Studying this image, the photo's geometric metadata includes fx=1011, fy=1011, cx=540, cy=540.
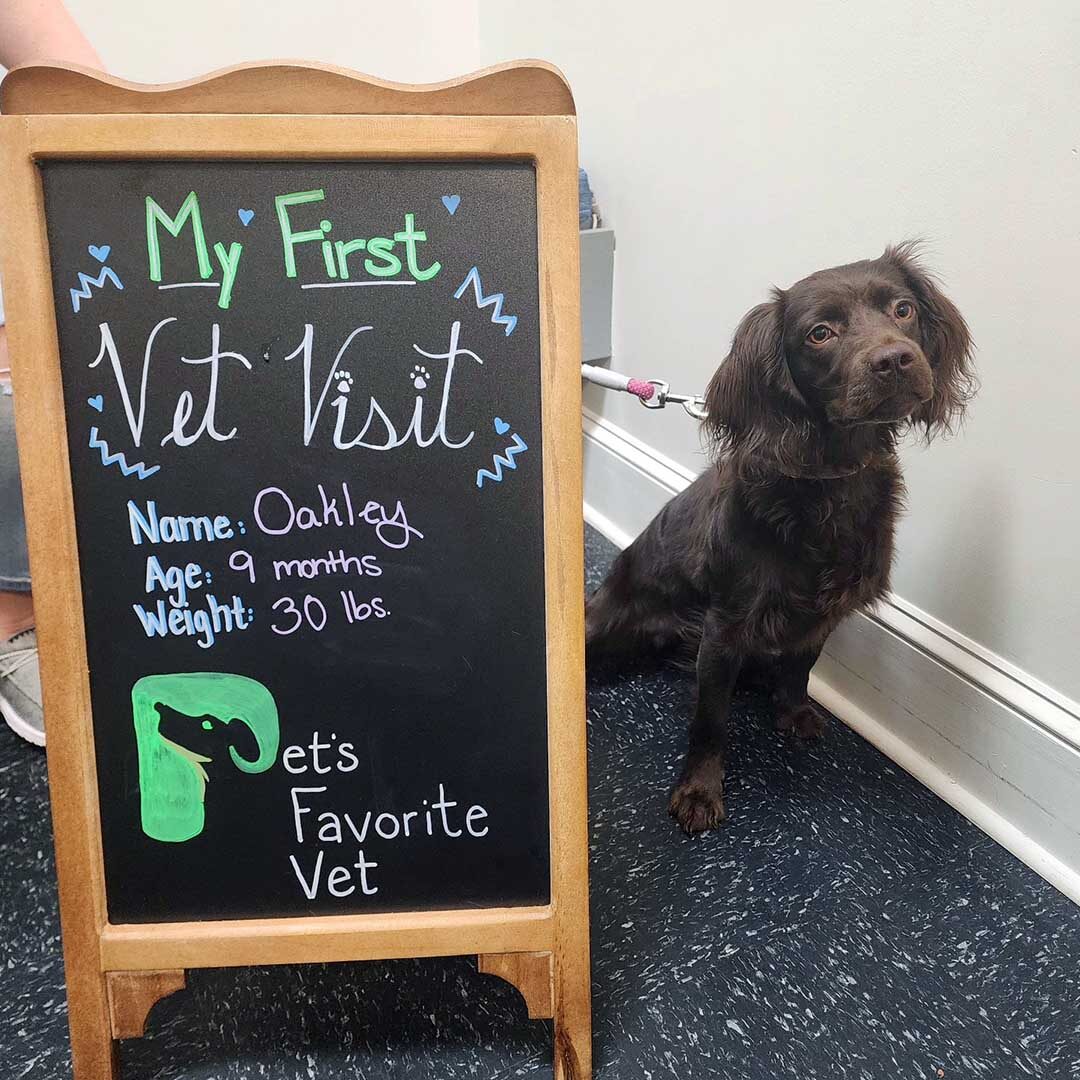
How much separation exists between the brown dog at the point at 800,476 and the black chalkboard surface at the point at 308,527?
422 mm

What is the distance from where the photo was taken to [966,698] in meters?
1.46

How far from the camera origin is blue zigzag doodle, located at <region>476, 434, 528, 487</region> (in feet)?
3.04

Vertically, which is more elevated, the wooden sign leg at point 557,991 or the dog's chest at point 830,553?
the dog's chest at point 830,553

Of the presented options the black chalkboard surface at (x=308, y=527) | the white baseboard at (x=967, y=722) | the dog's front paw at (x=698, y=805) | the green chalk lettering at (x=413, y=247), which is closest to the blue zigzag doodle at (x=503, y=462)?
the black chalkboard surface at (x=308, y=527)

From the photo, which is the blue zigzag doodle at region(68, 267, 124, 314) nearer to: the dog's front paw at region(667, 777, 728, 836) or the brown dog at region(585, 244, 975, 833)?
the brown dog at region(585, 244, 975, 833)

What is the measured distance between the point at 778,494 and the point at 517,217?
58 cm

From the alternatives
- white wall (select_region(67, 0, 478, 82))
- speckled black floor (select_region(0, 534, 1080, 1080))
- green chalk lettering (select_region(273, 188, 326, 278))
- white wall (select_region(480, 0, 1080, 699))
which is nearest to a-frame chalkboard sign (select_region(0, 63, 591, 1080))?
green chalk lettering (select_region(273, 188, 326, 278))

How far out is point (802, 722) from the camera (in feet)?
5.37

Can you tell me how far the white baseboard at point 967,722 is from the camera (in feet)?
4.38

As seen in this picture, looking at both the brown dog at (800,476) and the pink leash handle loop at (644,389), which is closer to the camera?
the brown dog at (800,476)

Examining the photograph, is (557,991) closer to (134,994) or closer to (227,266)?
(134,994)

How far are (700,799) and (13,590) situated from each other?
1122mm

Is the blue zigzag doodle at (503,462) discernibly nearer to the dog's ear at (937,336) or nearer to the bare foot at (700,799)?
the dog's ear at (937,336)

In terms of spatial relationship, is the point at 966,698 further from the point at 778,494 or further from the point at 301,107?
the point at 301,107
